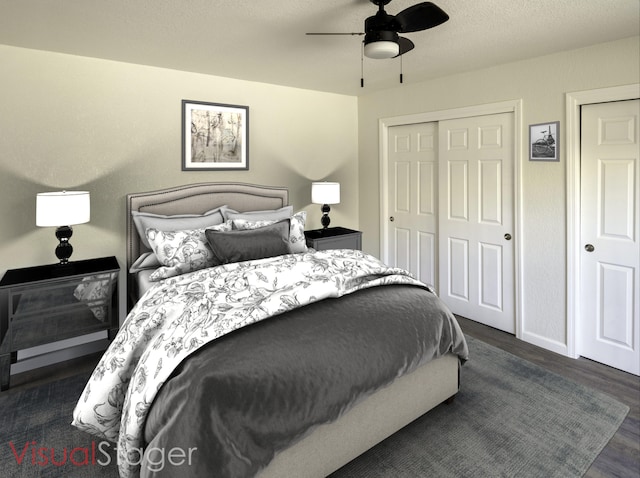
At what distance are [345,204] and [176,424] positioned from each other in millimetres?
3664

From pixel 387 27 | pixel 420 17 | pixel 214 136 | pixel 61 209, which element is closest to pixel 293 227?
pixel 214 136

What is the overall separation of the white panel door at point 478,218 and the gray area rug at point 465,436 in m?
1.05

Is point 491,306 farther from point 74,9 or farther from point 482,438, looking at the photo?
point 74,9

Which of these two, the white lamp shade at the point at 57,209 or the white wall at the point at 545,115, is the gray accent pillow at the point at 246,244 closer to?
the white lamp shade at the point at 57,209

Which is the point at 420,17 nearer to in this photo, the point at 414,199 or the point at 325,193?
the point at 325,193

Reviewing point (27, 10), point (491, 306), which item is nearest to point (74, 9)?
point (27, 10)

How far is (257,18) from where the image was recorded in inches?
93.4

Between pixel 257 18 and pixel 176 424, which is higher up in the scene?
pixel 257 18

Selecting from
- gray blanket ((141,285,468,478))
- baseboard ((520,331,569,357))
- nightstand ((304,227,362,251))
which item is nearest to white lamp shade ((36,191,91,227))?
gray blanket ((141,285,468,478))

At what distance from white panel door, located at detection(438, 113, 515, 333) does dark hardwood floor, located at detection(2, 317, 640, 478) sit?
0.27m

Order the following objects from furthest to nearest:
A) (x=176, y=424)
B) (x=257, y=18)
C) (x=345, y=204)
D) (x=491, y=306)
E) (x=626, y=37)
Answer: (x=345, y=204), (x=491, y=306), (x=626, y=37), (x=257, y=18), (x=176, y=424)

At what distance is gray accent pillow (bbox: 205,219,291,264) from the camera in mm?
2939

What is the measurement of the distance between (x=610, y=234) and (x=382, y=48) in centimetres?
221

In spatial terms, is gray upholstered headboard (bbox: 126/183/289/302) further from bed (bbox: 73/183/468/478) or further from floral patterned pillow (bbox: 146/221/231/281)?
bed (bbox: 73/183/468/478)
